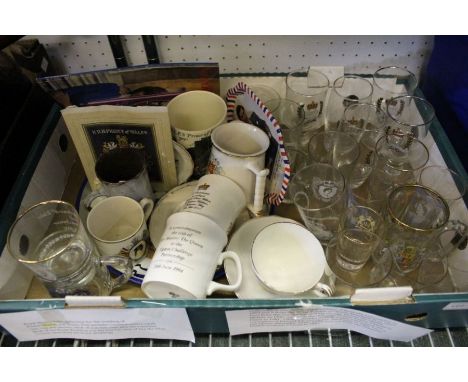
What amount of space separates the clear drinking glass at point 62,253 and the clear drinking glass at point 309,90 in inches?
19.4

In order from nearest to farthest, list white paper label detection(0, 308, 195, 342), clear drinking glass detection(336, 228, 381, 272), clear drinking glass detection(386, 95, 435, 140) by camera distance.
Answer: white paper label detection(0, 308, 195, 342)
clear drinking glass detection(336, 228, 381, 272)
clear drinking glass detection(386, 95, 435, 140)

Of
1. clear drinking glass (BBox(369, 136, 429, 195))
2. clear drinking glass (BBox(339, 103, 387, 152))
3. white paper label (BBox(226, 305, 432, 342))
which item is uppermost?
clear drinking glass (BBox(339, 103, 387, 152))

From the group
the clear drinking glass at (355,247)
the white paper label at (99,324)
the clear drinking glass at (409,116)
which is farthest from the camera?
the clear drinking glass at (409,116)

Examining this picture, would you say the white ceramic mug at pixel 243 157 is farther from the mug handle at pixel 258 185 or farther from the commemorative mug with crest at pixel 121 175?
the commemorative mug with crest at pixel 121 175

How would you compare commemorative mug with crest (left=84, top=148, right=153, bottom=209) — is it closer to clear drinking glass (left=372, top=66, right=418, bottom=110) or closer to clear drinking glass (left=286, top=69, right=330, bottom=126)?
clear drinking glass (left=286, top=69, right=330, bottom=126)

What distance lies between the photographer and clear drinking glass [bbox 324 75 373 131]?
2.80ft

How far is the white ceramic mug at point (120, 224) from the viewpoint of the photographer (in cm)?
67

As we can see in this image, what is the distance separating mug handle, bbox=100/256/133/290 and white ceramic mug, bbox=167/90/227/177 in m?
0.25

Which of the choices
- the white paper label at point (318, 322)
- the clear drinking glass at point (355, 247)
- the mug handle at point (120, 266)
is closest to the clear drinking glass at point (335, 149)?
the clear drinking glass at point (355, 247)

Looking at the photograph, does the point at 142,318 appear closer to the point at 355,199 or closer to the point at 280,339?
the point at 280,339

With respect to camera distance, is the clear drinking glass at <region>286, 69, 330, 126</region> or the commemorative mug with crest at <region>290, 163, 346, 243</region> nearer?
the commemorative mug with crest at <region>290, 163, 346, 243</region>

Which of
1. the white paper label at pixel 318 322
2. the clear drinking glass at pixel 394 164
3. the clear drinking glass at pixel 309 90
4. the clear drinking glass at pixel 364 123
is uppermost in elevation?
the clear drinking glass at pixel 309 90

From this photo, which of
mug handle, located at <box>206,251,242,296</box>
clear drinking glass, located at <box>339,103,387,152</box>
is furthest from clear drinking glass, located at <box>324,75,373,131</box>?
mug handle, located at <box>206,251,242,296</box>

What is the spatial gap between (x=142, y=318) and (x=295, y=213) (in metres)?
0.36
